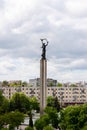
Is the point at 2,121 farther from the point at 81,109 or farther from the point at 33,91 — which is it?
the point at 33,91

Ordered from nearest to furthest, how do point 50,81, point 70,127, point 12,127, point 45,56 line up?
1. point 70,127
2. point 12,127
3. point 45,56
4. point 50,81

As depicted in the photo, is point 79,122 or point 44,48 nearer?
point 79,122

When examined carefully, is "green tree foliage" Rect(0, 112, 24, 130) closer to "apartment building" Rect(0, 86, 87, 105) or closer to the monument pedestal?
the monument pedestal

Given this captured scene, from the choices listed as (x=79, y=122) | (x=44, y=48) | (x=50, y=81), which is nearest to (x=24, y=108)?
(x=44, y=48)

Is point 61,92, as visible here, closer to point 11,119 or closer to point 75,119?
point 11,119

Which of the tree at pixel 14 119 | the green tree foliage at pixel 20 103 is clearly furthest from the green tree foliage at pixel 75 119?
the green tree foliage at pixel 20 103

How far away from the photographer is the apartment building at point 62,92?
356 feet

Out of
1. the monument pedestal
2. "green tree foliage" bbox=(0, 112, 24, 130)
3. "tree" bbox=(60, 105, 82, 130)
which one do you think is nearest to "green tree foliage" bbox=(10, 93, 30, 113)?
the monument pedestal

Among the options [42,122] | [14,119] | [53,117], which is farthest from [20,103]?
[42,122]

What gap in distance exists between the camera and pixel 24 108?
68.7 meters

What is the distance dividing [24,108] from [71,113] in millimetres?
36028

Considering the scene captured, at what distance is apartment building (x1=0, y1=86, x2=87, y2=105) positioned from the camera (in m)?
108

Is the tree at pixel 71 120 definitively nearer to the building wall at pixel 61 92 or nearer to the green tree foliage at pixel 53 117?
the green tree foliage at pixel 53 117

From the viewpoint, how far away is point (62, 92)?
110m
